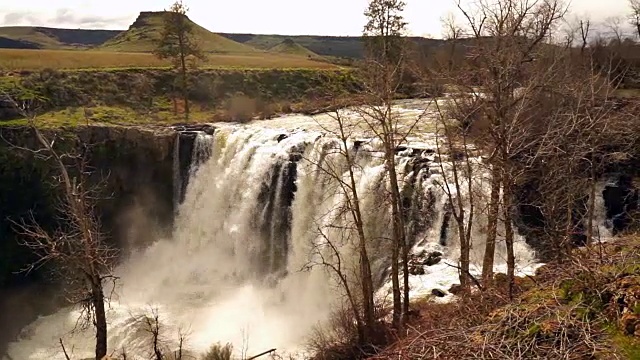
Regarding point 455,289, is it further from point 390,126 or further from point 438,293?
point 390,126

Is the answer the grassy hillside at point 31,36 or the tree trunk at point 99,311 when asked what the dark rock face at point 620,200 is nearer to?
the tree trunk at point 99,311

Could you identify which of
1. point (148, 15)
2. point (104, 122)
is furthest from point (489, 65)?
point (148, 15)

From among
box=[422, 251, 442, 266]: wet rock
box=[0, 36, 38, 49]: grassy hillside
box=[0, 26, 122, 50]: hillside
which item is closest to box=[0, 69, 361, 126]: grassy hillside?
box=[422, 251, 442, 266]: wet rock

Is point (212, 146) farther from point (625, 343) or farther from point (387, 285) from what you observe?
point (625, 343)

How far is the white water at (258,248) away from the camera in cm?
1991

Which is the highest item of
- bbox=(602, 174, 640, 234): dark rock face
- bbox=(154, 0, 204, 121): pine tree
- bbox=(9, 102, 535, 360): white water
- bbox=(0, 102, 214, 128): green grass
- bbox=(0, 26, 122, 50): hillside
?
bbox=(0, 26, 122, 50): hillside

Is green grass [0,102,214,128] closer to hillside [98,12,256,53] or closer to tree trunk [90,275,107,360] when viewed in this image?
tree trunk [90,275,107,360]

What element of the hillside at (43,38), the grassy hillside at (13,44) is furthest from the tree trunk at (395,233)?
the hillside at (43,38)

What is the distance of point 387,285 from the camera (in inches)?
729

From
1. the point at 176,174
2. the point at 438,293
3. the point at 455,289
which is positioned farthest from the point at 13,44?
the point at 455,289

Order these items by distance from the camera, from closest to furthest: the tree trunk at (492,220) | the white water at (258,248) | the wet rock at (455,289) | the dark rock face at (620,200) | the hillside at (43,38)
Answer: the tree trunk at (492,220)
the wet rock at (455,289)
the dark rock face at (620,200)
the white water at (258,248)
the hillside at (43,38)

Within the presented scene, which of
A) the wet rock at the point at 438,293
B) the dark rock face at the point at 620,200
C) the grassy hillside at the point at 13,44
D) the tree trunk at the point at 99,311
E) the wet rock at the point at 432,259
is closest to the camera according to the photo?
the tree trunk at the point at 99,311

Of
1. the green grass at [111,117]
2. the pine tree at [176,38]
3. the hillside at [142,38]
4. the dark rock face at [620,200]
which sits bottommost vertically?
the dark rock face at [620,200]

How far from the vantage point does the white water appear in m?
19.9
